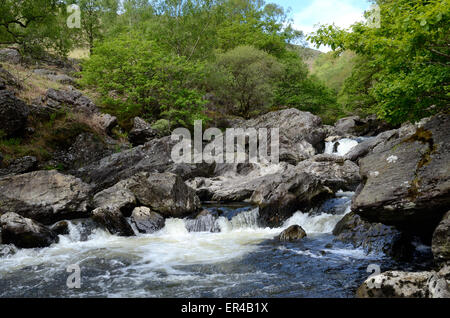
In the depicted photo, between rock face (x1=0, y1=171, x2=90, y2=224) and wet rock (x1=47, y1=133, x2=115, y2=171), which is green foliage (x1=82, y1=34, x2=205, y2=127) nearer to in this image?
wet rock (x1=47, y1=133, x2=115, y2=171)

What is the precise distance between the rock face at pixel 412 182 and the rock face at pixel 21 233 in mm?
9270

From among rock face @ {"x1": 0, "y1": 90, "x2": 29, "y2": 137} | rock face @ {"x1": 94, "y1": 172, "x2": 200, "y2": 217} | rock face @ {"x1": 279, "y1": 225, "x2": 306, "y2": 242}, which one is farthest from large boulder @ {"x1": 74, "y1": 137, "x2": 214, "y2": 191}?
rock face @ {"x1": 279, "y1": 225, "x2": 306, "y2": 242}

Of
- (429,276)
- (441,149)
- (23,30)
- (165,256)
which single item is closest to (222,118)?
(23,30)

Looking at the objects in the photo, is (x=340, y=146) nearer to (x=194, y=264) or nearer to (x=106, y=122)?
(x=106, y=122)

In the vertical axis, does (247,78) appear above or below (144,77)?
above

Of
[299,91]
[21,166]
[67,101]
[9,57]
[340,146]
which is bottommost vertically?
[21,166]

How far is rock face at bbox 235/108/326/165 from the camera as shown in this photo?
23831mm

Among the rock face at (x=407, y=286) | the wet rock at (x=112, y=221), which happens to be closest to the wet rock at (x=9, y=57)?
the wet rock at (x=112, y=221)

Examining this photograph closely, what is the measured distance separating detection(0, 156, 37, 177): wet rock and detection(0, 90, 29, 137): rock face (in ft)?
7.49

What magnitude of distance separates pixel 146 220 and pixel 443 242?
9.88 m

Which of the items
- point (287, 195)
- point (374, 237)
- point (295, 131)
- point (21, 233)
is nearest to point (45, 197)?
point (21, 233)

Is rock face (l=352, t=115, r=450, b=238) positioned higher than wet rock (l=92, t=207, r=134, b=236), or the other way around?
rock face (l=352, t=115, r=450, b=238)

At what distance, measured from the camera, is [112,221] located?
476 inches
